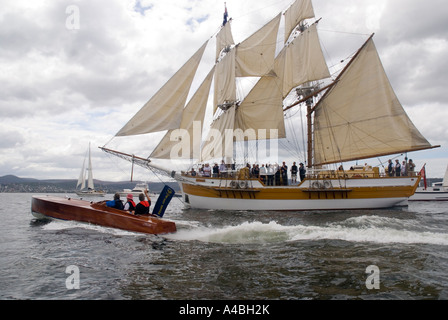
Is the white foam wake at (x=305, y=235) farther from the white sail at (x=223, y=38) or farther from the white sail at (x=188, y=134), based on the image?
the white sail at (x=223, y=38)

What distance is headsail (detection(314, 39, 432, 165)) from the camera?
25.5 metres

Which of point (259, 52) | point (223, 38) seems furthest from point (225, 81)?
point (223, 38)

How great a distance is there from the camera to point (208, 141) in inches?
1209

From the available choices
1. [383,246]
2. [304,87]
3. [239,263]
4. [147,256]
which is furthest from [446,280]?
[304,87]

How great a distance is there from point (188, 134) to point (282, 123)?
959 cm

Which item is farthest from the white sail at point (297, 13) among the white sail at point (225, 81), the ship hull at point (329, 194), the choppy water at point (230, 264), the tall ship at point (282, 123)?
the choppy water at point (230, 264)

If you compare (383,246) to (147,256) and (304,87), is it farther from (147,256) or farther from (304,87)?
(304,87)

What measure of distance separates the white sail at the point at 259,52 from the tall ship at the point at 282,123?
107 millimetres

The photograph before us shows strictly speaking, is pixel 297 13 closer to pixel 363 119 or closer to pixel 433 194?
pixel 363 119

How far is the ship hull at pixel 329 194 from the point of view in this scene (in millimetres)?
24859

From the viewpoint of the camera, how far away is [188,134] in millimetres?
28172

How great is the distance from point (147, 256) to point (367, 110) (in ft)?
78.7

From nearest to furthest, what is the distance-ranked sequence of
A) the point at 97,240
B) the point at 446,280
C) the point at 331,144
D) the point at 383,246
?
the point at 446,280 < the point at 383,246 < the point at 97,240 < the point at 331,144

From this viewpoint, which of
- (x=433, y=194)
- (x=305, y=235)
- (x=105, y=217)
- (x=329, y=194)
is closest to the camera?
(x=305, y=235)
